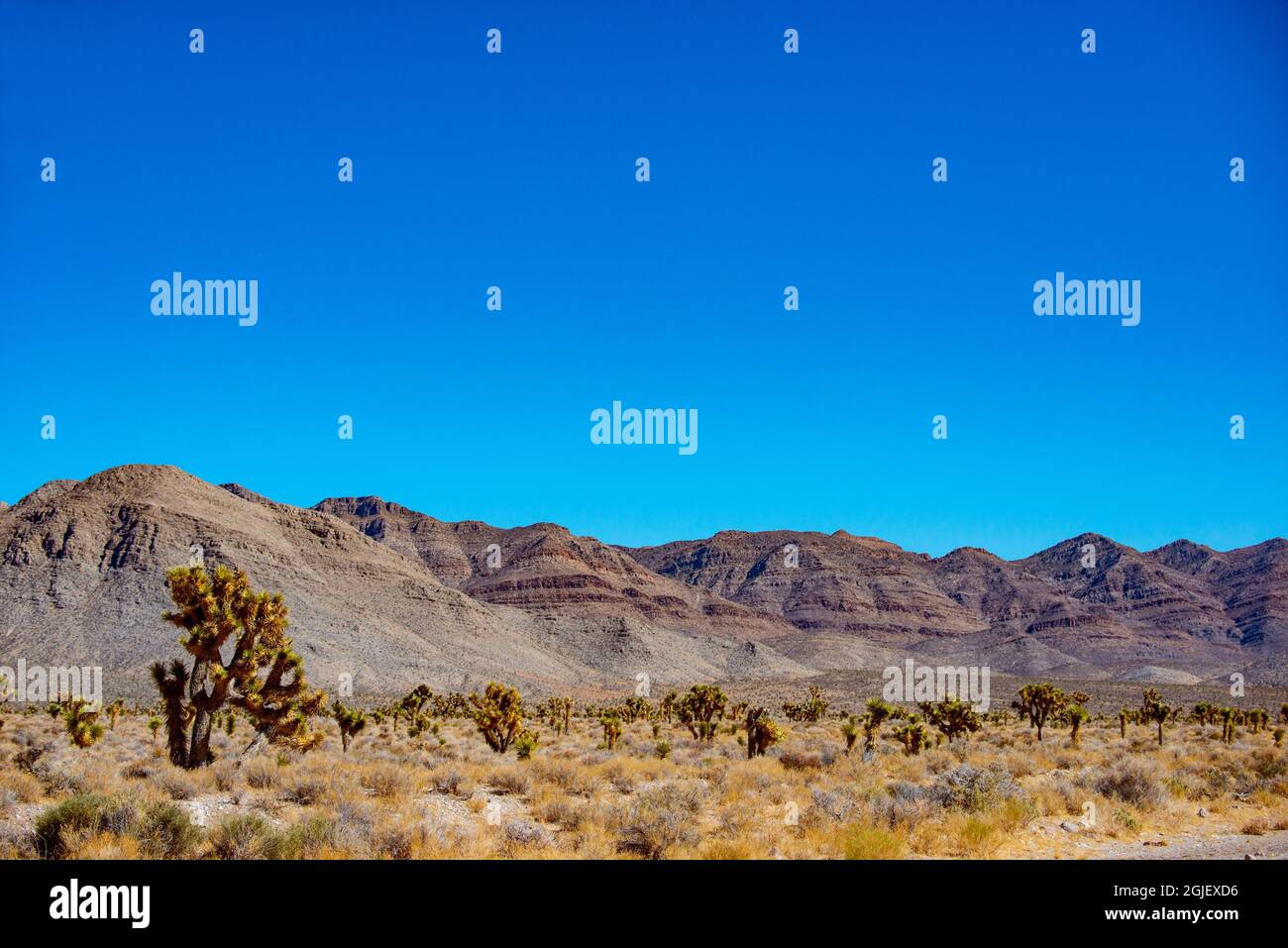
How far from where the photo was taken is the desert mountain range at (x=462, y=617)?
77812mm

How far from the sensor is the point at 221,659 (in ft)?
61.2

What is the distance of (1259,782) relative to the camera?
17.3m

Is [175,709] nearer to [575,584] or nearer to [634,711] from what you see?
[634,711]

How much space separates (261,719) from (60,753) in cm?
745

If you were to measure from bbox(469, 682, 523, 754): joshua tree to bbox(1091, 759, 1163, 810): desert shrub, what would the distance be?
713 inches

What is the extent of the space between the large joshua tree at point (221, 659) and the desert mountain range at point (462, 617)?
47.1m

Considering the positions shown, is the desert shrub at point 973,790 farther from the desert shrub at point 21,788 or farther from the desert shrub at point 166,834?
the desert shrub at point 21,788

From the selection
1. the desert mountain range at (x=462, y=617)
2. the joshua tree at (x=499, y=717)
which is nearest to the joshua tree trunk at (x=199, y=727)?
the joshua tree at (x=499, y=717)

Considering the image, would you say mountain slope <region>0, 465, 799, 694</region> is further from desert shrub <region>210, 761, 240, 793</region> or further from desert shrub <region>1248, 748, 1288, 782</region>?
desert shrub <region>1248, 748, 1288, 782</region>

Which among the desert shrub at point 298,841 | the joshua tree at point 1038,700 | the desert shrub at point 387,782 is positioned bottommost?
the joshua tree at point 1038,700

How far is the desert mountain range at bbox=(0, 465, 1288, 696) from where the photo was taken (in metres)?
77.8

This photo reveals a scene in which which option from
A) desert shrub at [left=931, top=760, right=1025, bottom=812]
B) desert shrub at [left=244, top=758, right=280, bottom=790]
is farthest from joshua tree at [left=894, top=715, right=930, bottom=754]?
desert shrub at [left=244, top=758, right=280, bottom=790]

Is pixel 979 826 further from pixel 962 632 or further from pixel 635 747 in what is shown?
pixel 962 632
